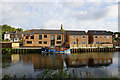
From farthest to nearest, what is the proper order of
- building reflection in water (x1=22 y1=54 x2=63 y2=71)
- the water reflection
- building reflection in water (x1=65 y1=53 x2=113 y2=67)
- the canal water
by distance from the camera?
building reflection in water (x1=65 y1=53 x2=113 y2=67)
the water reflection
building reflection in water (x1=22 y1=54 x2=63 y2=71)
the canal water

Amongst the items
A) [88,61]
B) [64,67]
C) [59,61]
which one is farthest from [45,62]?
[88,61]

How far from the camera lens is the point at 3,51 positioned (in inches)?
1644

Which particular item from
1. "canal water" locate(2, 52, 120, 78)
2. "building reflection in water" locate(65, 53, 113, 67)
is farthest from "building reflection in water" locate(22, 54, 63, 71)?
"building reflection in water" locate(65, 53, 113, 67)

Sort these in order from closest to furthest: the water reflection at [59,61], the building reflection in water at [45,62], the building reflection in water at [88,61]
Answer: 1. the building reflection in water at [45,62]
2. the water reflection at [59,61]
3. the building reflection in water at [88,61]

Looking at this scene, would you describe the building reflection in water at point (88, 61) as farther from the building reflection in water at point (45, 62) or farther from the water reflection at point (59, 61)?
the building reflection in water at point (45, 62)

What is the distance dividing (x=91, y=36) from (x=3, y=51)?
153 feet

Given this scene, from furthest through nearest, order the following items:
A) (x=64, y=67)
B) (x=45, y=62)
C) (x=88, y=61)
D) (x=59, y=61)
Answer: (x=59, y=61) → (x=88, y=61) → (x=45, y=62) → (x=64, y=67)

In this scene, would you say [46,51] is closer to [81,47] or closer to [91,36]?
[81,47]

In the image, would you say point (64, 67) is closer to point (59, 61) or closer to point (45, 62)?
point (59, 61)

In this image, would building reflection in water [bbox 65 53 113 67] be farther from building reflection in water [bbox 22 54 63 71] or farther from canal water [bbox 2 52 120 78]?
building reflection in water [bbox 22 54 63 71]

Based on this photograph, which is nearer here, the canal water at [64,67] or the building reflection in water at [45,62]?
the canal water at [64,67]

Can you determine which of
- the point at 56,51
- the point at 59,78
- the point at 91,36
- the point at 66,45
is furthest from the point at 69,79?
the point at 91,36

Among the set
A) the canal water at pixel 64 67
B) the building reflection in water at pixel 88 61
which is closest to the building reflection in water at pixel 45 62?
the canal water at pixel 64 67

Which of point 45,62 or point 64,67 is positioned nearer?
point 64,67
